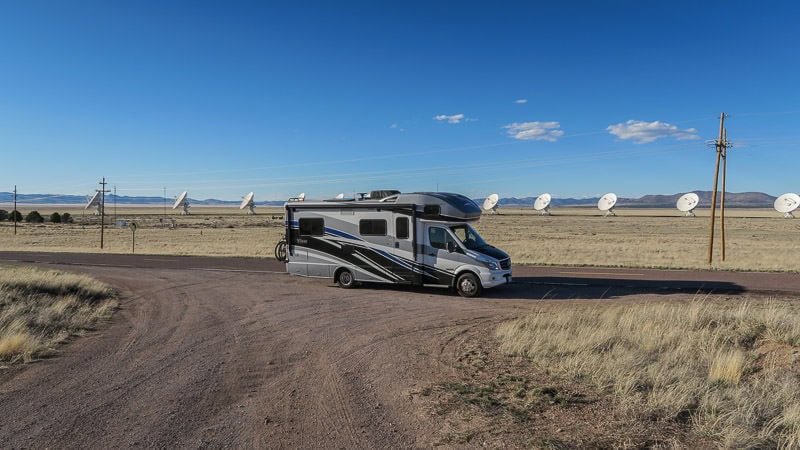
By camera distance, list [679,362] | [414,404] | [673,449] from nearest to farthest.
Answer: [673,449], [414,404], [679,362]

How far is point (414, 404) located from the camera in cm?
611

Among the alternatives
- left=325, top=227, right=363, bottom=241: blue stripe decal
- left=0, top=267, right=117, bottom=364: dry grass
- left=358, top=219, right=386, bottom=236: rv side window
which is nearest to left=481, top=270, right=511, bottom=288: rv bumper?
left=358, top=219, right=386, bottom=236: rv side window

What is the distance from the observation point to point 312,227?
17016 mm

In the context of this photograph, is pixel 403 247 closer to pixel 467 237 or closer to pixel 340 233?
pixel 467 237

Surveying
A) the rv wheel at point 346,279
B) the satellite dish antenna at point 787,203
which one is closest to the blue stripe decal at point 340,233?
the rv wheel at point 346,279

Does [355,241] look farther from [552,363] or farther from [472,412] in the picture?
[472,412]

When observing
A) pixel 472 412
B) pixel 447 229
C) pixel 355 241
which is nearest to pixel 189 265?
pixel 355 241

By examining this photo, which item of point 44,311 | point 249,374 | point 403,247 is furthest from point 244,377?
point 403,247

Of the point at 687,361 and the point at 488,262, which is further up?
the point at 488,262

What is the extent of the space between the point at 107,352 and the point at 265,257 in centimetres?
1922

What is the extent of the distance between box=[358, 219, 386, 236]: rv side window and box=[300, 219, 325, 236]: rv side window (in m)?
1.41

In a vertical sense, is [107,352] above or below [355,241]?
below

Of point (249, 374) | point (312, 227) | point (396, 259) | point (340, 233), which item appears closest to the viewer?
point (249, 374)

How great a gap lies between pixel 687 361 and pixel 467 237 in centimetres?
835
